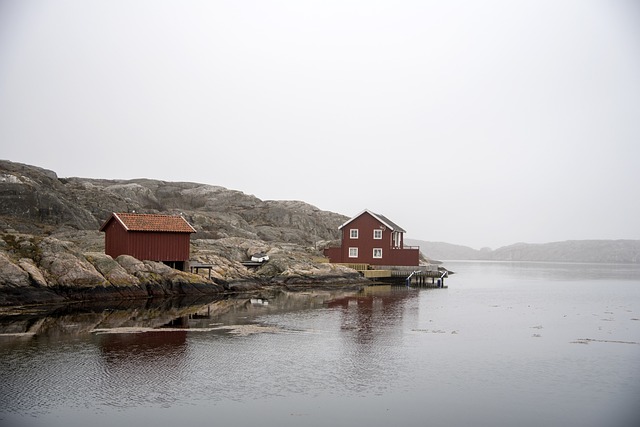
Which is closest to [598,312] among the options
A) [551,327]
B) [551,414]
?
[551,327]

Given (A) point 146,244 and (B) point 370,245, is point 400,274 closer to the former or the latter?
(B) point 370,245

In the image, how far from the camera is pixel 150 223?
47.5 m

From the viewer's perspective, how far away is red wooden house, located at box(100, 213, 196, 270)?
46281 millimetres

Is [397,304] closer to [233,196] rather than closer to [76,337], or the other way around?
[76,337]

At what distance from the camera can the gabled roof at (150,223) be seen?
152ft

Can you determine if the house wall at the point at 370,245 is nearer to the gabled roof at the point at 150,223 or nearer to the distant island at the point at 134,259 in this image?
the distant island at the point at 134,259

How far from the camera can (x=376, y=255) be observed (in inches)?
2702

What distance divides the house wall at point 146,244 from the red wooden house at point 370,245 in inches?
936

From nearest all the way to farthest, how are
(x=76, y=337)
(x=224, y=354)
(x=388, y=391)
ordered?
1. (x=388, y=391)
2. (x=224, y=354)
3. (x=76, y=337)


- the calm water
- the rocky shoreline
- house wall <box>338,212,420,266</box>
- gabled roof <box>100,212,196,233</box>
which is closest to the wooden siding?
gabled roof <box>100,212,196,233</box>

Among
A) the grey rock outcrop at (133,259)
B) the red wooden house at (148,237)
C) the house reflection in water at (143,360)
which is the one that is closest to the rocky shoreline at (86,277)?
the grey rock outcrop at (133,259)

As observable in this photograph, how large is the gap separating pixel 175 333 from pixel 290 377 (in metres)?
10.6

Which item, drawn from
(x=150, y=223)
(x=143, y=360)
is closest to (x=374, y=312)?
→ (x=143, y=360)

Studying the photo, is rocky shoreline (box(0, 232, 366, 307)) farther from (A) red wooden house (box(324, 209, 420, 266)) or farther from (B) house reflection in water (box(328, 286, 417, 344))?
(A) red wooden house (box(324, 209, 420, 266))
